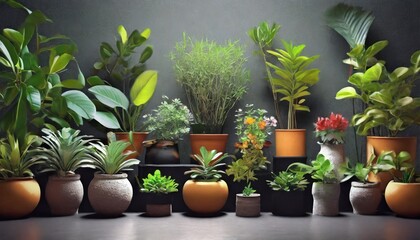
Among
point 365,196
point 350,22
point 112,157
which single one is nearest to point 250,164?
point 365,196

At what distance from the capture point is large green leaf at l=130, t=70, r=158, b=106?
392 centimetres

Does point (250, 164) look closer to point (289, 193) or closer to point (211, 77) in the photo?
point (289, 193)

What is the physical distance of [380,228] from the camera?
10.4ft

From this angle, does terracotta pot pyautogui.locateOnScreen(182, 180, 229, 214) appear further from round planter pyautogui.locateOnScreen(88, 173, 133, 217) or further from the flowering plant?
the flowering plant

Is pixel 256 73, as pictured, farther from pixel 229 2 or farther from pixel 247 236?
pixel 247 236

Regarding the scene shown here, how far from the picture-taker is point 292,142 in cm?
401

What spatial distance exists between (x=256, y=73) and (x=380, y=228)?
1.68 metres

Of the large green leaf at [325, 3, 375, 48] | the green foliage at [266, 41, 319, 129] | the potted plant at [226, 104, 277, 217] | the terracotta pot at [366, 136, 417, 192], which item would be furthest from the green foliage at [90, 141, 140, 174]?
the large green leaf at [325, 3, 375, 48]

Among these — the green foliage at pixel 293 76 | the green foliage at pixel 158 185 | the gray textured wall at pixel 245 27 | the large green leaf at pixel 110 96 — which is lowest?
the green foliage at pixel 158 185

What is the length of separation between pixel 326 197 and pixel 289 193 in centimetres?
27

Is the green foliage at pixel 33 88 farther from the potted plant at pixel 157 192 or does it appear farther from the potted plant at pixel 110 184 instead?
the potted plant at pixel 157 192

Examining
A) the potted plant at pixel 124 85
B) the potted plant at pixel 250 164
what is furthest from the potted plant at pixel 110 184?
the potted plant at pixel 250 164

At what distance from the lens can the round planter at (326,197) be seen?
11.9ft

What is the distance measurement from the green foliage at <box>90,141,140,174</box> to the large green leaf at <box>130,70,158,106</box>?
1.51 ft
